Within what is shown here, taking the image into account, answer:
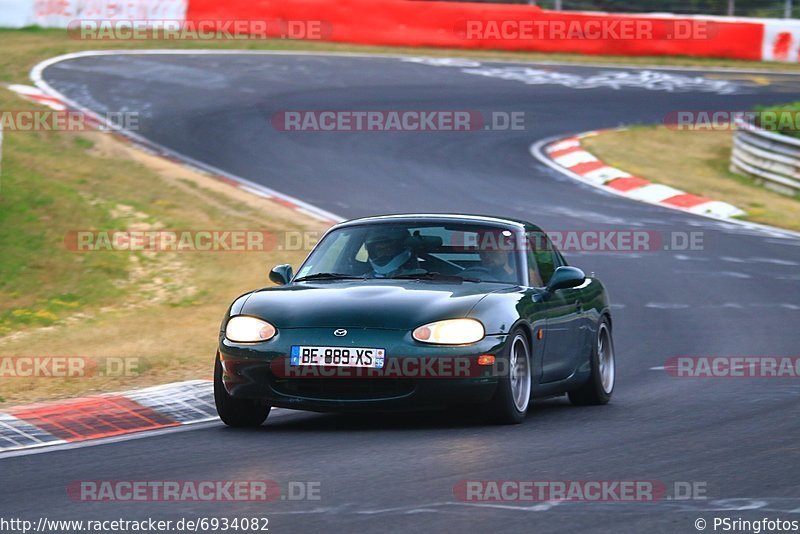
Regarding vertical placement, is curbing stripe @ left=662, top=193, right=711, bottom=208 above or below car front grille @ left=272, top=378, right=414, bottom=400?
below

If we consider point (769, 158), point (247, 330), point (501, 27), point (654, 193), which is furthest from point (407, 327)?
point (501, 27)

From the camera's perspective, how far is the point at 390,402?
7383mm

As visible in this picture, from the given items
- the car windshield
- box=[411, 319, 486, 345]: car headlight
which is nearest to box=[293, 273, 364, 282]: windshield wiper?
the car windshield

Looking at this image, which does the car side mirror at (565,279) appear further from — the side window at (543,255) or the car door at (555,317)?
the side window at (543,255)

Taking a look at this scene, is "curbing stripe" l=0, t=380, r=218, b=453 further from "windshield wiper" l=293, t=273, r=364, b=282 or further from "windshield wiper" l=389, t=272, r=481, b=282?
"windshield wiper" l=389, t=272, r=481, b=282

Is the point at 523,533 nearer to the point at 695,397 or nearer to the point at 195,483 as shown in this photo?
the point at 195,483

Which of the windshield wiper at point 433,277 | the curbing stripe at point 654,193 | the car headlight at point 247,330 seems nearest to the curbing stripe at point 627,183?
the curbing stripe at point 654,193

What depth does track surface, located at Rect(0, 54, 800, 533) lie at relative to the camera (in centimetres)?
569

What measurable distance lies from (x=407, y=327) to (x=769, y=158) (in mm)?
14453

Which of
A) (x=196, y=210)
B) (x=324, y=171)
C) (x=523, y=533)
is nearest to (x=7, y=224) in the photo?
(x=196, y=210)

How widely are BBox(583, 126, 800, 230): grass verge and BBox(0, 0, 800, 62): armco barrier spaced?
6.74 m

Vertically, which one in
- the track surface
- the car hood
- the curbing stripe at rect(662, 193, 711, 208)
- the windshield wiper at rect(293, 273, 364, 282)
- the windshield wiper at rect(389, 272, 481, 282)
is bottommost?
the curbing stripe at rect(662, 193, 711, 208)

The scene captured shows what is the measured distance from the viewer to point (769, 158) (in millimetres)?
20672

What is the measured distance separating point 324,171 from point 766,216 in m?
5.93
